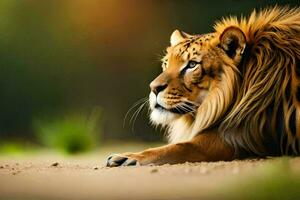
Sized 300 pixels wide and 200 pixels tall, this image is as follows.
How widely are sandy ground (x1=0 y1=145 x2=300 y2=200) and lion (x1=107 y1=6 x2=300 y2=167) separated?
0.29ft

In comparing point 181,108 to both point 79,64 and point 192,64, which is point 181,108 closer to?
point 192,64

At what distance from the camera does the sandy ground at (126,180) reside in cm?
258

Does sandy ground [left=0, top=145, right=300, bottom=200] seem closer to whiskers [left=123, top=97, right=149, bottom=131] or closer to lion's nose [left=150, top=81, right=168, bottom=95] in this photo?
whiskers [left=123, top=97, right=149, bottom=131]

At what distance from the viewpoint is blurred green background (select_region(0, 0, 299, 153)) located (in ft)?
10.00

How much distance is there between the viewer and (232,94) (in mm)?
2812

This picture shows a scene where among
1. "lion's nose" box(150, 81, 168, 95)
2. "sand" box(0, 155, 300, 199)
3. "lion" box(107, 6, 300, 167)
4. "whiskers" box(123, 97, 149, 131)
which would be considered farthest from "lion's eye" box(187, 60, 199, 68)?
"sand" box(0, 155, 300, 199)

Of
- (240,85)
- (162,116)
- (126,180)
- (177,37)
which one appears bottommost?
(126,180)

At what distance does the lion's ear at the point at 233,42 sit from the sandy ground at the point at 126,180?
51cm

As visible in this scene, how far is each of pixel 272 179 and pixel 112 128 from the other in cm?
86

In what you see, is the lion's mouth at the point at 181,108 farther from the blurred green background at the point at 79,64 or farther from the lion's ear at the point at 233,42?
the lion's ear at the point at 233,42

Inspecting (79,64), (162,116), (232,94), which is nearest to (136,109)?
(162,116)

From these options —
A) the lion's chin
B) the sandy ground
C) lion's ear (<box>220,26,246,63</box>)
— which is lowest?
the sandy ground

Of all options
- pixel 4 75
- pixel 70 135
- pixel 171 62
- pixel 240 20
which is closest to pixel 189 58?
pixel 171 62

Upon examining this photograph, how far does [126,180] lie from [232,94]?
0.66m
